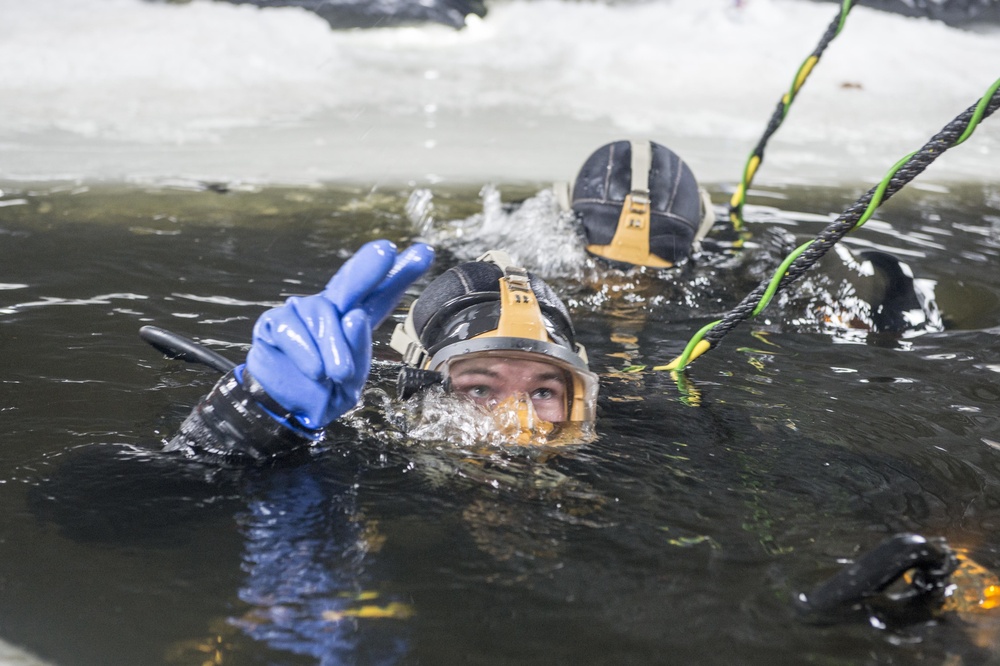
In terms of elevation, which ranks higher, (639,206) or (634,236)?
(639,206)

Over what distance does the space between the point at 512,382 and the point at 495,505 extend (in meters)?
0.49

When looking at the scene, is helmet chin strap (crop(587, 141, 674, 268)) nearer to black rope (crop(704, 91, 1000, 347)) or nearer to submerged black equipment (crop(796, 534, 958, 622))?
black rope (crop(704, 91, 1000, 347))

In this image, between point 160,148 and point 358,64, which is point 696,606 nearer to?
point 160,148

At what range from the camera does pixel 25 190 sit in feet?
19.4

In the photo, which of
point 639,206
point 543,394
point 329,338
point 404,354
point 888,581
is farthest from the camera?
point 639,206

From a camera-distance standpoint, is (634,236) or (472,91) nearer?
(634,236)

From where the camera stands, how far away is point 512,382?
9.66ft

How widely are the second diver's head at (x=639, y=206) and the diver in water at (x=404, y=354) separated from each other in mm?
1642

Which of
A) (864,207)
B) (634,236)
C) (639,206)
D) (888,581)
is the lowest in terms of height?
(888,581)

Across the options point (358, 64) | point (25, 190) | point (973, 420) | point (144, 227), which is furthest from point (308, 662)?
point (358, 64)

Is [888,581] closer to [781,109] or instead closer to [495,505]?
[495,505]

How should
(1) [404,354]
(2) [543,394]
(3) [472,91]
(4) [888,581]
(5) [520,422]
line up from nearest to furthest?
(4) [888,581]
(5) [520,422]
(2) [543,394]
(1) [404,354]
(3) [472,91]

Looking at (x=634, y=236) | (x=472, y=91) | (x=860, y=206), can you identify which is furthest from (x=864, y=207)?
(x=472, y=91)

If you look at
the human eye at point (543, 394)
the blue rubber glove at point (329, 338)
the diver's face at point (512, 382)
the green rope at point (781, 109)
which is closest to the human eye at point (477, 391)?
the diver's face at point (512, 382)
